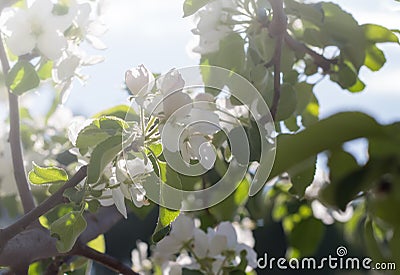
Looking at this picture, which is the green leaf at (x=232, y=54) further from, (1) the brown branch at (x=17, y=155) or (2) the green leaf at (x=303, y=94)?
(1) the brown branch at (x=17, y=155)

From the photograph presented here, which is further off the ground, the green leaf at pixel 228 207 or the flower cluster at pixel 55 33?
the flower cluster at pixel 55 33

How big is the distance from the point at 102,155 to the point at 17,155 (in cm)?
25

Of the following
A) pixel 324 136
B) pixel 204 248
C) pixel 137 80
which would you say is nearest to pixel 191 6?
pixel 137 80

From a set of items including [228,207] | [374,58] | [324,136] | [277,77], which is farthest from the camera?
[228,207]

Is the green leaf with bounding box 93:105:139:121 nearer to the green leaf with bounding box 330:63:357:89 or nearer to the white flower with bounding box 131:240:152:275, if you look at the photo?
the green leaf with bounding box 330:63:357:89

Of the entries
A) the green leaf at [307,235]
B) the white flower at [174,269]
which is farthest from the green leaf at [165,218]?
the green leaf at [307,235]

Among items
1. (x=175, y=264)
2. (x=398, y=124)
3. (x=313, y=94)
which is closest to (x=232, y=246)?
(x=175, y=264)

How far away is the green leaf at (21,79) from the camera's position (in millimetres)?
633

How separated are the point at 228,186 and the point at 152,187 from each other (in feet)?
0.76

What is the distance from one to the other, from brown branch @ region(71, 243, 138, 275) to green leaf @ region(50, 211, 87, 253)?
0.12 metres

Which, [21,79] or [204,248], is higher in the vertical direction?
[21,79]

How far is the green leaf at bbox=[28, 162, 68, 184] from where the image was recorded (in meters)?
0.52

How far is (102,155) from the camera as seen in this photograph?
0.43 m

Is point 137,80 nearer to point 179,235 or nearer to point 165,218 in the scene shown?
point 165,218
